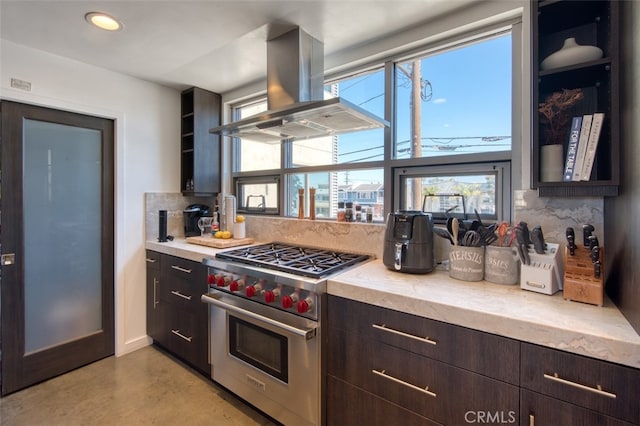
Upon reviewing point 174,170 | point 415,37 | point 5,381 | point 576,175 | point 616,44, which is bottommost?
point 5,381

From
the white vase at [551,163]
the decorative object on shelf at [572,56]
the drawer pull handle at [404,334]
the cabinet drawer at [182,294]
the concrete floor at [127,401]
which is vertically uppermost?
the decorative object on shelf at [572,56]

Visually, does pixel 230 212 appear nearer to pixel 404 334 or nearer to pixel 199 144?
pixel 199 144

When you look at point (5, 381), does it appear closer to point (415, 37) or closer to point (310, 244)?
point (310, 244)

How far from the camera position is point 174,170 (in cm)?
297

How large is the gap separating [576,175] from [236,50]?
84.9 inches

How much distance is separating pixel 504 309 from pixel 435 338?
27 cm

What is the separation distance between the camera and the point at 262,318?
163 cm

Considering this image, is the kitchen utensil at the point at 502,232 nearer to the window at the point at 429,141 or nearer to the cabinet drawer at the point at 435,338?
the window at the point at 429,141

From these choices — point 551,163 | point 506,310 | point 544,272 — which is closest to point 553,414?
point 506,310

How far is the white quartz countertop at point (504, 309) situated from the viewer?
87cm

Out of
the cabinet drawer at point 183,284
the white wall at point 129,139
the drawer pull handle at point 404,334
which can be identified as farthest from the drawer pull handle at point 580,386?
the white wall at point 129,139

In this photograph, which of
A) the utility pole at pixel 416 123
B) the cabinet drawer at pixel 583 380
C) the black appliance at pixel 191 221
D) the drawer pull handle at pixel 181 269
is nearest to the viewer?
the cabinet drawer at pixel 583 380

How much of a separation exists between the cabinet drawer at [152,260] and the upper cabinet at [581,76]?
271cm

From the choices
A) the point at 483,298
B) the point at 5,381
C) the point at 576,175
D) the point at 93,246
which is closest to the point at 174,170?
the point at 93,246
